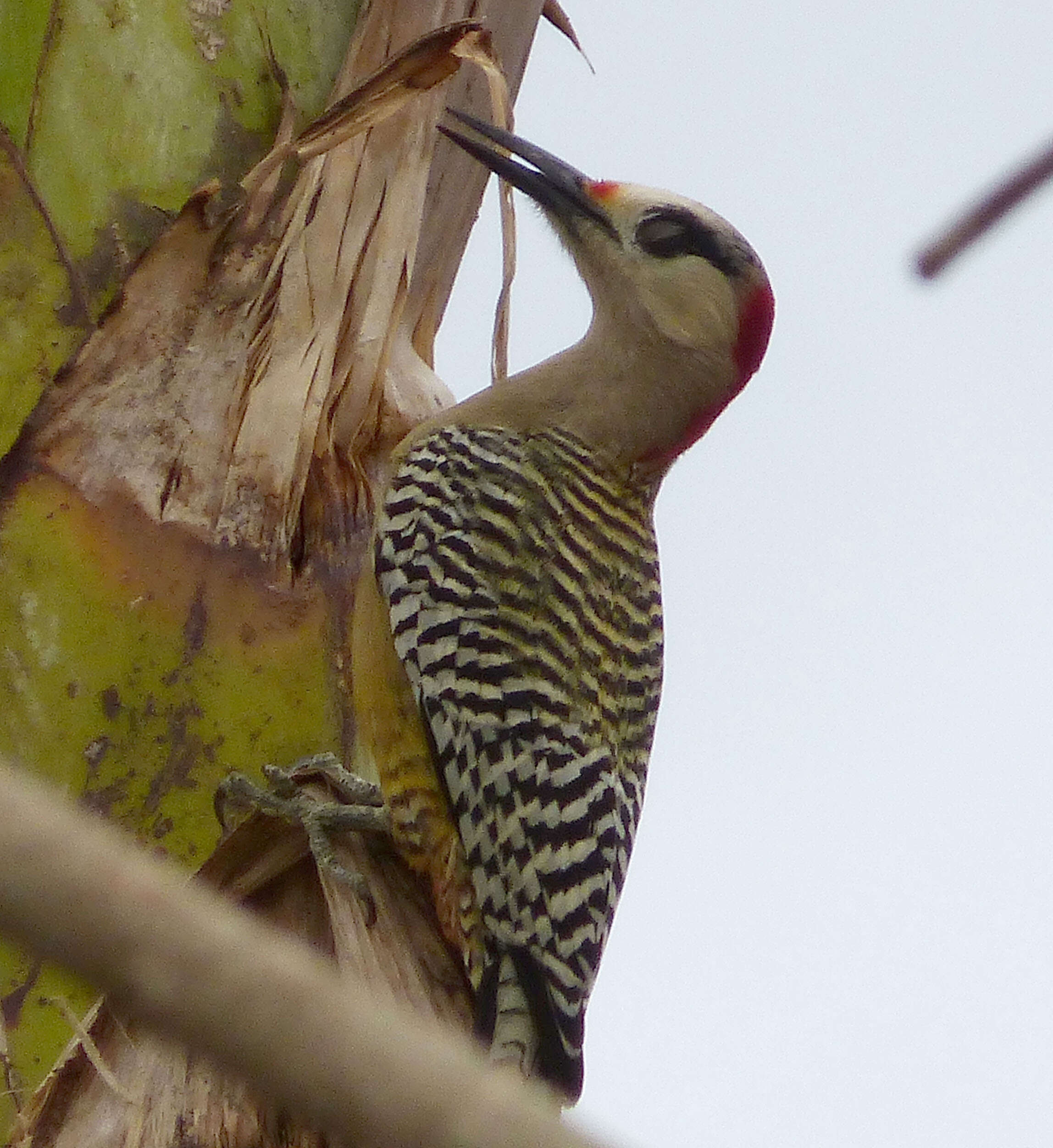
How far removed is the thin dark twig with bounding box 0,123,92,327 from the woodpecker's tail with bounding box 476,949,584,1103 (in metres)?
1.47

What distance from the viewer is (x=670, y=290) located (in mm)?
4590

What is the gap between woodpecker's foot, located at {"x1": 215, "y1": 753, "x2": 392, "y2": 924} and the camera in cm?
295

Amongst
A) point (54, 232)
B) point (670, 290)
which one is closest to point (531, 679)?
point (54, 232)

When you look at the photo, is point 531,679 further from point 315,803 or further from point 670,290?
point 670,290

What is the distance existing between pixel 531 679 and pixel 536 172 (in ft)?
4.86

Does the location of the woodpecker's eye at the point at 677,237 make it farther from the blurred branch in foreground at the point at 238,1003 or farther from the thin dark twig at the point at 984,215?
the blurred branch in foreground at the point at 238,1003

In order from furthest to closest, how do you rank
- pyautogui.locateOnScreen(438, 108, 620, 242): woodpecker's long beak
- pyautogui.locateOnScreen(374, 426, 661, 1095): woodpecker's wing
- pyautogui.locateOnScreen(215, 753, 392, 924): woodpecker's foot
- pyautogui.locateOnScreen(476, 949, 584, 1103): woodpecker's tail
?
pyautogui.locateOnScreen(438, 108, 620, 242): woodpecker's long beak → pyautogui.locateOnScreen(374, 426, 661, 1095): woodpecker's wing → pyautogui.locateOnScreen(476, 949, 584, 1103): woodpecker's tail → pyautogui.locateOnScreen(215, 753, 392, 924): woodpecker's foot

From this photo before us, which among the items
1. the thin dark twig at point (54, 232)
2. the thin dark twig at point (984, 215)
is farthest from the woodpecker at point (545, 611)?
the thin dark twig at point (984, 215)

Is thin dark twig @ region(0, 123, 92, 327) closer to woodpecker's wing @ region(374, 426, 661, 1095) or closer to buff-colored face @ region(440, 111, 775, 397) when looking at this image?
woodpecker's wing @ region(374, 426, 661, 1095)

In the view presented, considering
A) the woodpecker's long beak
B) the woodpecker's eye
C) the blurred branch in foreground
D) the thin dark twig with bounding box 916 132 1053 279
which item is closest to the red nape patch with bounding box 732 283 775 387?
the woodpecker's eye

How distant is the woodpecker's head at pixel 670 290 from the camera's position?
177 inches

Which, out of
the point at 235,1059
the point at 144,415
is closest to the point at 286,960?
the point at 235,1059

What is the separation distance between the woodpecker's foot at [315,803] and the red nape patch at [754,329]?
1776 millimetres

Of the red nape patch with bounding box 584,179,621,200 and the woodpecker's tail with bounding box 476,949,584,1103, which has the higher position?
the red nape patch with bounding box 584,179,621,200
